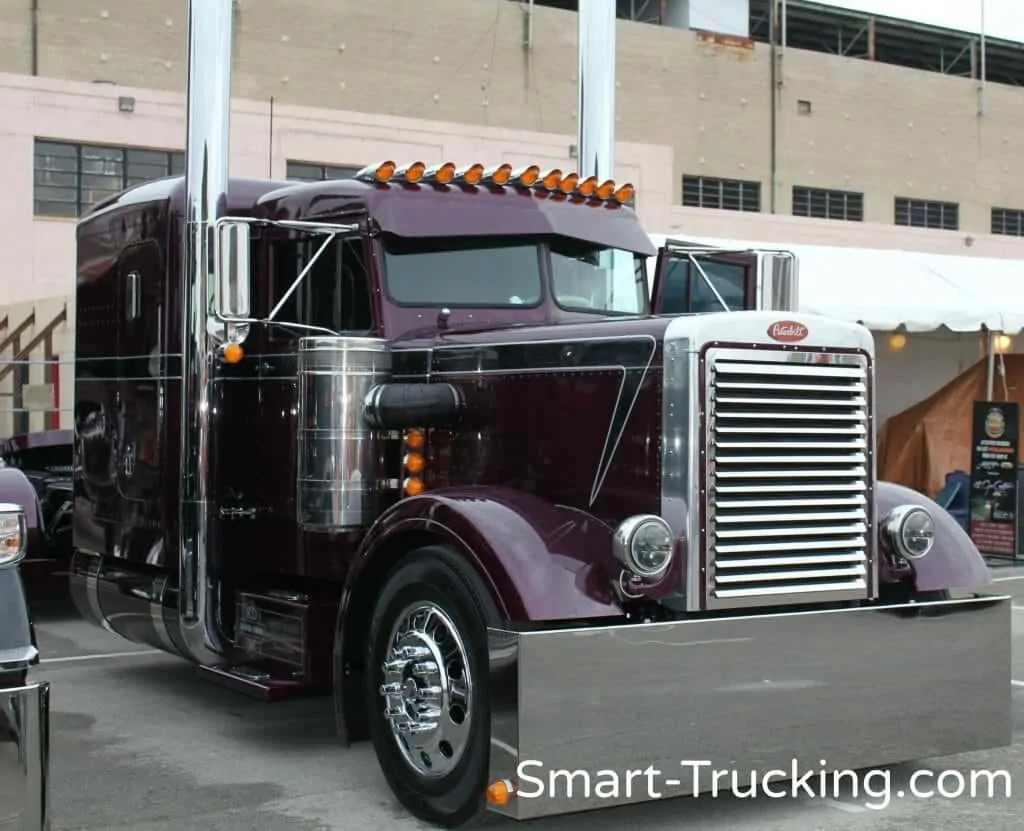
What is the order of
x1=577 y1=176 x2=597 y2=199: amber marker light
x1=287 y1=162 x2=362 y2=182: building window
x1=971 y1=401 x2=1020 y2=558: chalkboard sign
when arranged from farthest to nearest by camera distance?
x1=287 y1=162 x2=362 y2=182: building window < x1=971 y1=401 x2=1020 y2=558: chalkboard sign < x1=577 y1=176 x2=597 y2=199: amber marker light

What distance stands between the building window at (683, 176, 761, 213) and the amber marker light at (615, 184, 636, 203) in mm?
29383

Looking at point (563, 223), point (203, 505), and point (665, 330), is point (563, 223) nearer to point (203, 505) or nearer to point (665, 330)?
point (665, 330)

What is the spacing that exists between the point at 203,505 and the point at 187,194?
1.53 m

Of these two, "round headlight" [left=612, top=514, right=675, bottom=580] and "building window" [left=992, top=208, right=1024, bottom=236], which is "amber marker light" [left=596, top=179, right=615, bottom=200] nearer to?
"round headlight" [left=612, top=514, right=675, bottom=580]

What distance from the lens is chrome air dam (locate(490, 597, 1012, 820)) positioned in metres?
5.07

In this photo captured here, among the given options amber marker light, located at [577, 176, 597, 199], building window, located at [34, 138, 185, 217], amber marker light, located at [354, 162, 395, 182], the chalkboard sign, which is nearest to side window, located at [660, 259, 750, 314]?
amber marker light, located at [577, 176, 597, 199]

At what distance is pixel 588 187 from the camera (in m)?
7.43

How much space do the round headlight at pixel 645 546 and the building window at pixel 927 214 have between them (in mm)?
37232

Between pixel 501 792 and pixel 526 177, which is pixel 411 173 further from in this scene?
pixel 501 792

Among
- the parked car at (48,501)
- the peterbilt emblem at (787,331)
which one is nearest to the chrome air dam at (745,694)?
the peterbilt emblem at (787,331)

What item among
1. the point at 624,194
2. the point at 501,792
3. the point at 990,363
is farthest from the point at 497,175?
the point at 990,363

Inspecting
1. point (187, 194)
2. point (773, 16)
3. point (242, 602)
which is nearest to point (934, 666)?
point (242, 602)

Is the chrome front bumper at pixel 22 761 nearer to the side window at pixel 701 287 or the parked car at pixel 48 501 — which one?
the side window at pixel 701 287

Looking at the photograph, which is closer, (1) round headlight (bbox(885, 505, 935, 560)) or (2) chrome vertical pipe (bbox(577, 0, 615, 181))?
(1) round headlight (bbox(885, 505, 935, 560))
